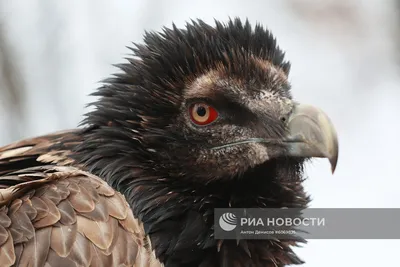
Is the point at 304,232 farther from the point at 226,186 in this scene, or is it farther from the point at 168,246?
the point at 168,246

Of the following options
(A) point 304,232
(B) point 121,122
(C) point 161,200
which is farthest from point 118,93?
(A) point 304,232

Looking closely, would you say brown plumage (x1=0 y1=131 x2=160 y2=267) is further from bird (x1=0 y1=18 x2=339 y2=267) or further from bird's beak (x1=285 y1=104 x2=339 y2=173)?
bird's beak (x1=285 y1=104 x2=339 y2=173)

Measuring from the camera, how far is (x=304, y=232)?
5480 mm

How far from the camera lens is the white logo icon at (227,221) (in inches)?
199

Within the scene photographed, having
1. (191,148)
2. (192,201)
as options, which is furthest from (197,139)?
(192,201)

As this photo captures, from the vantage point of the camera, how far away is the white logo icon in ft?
16.6

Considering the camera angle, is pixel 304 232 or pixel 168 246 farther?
pixel 304 232

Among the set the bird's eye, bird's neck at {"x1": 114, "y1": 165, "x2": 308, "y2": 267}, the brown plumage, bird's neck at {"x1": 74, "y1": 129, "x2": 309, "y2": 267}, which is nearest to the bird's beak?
bird's neck at {"x1": 74, "y1": 129, "x2": 309, "y2": 267}

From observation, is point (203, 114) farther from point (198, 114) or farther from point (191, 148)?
point (191, 148)

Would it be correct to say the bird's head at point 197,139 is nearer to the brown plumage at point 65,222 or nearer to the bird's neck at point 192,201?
the bird's neck at point 192,201

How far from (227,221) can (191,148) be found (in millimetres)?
555

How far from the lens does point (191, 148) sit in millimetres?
5234

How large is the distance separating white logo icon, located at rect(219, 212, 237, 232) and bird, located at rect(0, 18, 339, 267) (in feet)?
0.26

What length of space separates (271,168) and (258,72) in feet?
2.22
